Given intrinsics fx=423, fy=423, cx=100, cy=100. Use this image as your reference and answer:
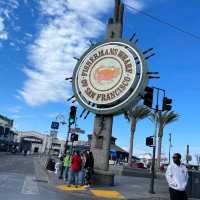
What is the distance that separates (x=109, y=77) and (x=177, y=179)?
14560mm

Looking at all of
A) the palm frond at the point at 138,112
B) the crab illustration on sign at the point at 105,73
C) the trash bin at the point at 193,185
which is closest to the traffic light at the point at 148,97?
the crab illustration on sign at the point at 105,73

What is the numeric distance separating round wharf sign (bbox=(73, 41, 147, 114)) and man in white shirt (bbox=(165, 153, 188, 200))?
497 inches

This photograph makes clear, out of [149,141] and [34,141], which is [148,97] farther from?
[34,141]

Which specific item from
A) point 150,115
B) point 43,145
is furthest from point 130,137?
point 43,145

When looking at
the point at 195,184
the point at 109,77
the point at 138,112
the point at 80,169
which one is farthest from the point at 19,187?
the point at 138,112

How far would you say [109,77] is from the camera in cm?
2358

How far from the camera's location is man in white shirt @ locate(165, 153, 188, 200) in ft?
30.6

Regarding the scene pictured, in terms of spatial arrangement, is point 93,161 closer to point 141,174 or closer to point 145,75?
point 145,75

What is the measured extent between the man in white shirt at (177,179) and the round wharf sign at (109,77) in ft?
41.4

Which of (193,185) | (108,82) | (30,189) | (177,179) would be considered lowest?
(30,189)

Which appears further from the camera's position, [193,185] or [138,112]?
[138,112]

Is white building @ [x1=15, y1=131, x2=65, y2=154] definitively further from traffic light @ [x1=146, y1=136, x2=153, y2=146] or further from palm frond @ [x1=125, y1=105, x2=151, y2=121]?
traffic light @ [x1=146, y1=136, x2=153, y2=146]

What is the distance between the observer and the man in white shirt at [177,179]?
9.34 meters

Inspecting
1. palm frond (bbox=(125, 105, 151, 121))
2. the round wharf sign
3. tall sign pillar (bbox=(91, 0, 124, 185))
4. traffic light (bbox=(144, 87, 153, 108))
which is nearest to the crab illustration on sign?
the round wharf sign
